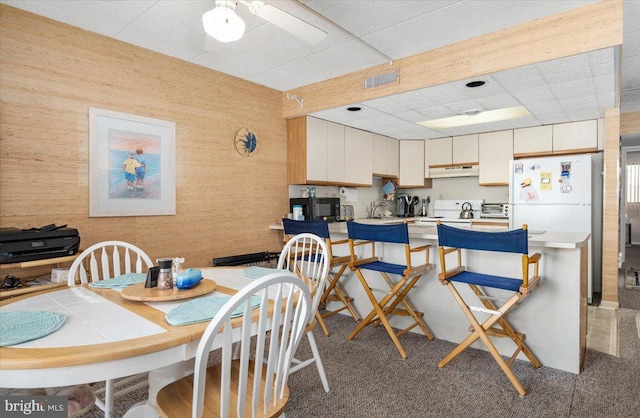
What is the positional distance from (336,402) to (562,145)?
13.8ft

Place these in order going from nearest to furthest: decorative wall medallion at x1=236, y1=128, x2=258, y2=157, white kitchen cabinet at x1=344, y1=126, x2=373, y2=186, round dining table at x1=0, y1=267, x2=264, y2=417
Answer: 1. round dining table at x1=0, y1=267, x2=264, y2=417
2. decorative wall medallion at x1=236, y1=128, x2=258, y2=157
3. white kitchen cabinet at x1=344, y1=126, x2=373, y2=186

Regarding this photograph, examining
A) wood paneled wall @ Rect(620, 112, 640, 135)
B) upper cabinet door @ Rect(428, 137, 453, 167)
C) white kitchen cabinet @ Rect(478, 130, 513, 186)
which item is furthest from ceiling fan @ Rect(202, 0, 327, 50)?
wood paneled wall @ Rect(620, 112, 640, 135)

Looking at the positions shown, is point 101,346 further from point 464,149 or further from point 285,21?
point 464,149

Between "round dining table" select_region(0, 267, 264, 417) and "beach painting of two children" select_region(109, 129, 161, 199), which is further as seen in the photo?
"beach painting of two children" select_region(109, 129, 161, 199)

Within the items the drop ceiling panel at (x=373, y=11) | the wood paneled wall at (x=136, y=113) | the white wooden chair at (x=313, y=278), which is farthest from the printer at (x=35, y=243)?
the drop ceiling panel at (x=373, y=11)

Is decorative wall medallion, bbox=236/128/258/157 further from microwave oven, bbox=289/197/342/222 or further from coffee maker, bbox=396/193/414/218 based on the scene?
coffee maker, bbox=396/193/414/218

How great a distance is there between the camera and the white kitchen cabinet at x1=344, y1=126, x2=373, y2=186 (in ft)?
15.5

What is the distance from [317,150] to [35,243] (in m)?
2.86

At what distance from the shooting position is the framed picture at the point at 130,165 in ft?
9.21

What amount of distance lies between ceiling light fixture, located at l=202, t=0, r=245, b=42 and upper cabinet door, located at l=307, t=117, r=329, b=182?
7.62 feet

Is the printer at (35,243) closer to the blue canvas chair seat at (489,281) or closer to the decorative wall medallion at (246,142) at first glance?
the decorative wall medallion at (246,142)

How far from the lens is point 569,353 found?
2379 millimetres

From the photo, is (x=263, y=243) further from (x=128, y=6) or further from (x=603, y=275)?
(x=603, y=275)

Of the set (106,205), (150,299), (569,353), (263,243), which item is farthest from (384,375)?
(106,205)
